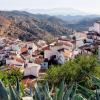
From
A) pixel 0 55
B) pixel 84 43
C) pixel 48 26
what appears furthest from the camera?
pixel 48 26

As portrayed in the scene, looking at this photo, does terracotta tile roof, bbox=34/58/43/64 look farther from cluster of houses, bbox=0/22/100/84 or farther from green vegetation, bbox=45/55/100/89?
green vegetation, bbox=45/55/100/89

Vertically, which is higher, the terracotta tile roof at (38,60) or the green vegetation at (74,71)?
the green vegetation at (74,71)

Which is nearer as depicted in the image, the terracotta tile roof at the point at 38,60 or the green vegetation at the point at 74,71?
the green vegetation at the point at 74,71

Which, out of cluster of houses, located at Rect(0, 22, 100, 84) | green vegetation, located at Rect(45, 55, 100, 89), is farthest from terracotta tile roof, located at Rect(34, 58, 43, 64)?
green vegetation, located at Rect(45, 55, 100, 89)

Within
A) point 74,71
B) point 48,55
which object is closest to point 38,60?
point 48,55

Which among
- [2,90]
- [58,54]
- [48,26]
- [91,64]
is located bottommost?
[48,26]

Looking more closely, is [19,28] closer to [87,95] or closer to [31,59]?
[31,59]

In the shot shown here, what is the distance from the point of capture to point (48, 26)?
141m

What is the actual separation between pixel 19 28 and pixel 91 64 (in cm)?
8142

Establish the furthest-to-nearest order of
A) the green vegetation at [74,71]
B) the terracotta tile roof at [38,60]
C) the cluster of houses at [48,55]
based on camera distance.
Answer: the terracotta tile roof at [38,60] < the cluster of houses at [48,55] < the green vegetation at [74,71]

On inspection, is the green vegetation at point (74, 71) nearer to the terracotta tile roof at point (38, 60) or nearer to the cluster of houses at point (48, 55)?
the cluster of houses at point (48, 55)

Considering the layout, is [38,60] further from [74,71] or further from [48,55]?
[74,71]

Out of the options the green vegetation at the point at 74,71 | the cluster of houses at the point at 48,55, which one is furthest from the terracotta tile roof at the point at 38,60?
the green vegetation at the point at 74,71

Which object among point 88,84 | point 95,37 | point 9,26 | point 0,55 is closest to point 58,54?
point 95,37
